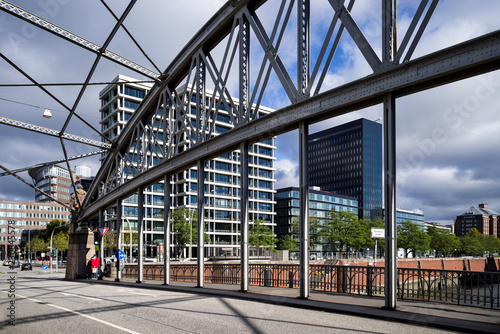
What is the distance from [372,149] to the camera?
149 m

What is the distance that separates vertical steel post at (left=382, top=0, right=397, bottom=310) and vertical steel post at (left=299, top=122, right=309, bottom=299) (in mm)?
3274

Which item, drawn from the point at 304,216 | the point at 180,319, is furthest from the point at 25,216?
the point at 180,319

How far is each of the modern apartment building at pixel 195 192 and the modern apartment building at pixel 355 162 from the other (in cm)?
4780

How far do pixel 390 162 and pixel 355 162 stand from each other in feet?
467

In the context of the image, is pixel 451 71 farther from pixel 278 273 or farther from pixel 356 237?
pixel 356 237

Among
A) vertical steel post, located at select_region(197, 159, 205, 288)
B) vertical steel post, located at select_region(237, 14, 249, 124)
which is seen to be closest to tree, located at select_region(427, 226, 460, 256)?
vertical steel post, located at select_region(197, 159, 205, 288)

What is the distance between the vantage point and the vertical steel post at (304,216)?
→ 14.9 m

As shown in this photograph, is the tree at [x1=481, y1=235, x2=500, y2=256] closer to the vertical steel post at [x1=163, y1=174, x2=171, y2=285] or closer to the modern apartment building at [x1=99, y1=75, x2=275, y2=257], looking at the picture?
the modern apartment building at [x1=99, y1=75, x2=275, y2=257]

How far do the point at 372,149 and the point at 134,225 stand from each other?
8942 centimetres

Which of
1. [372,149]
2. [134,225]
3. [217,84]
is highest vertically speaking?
[372,149]

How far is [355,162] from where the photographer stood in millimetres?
150500

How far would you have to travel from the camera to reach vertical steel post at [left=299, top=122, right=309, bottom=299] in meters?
14.9

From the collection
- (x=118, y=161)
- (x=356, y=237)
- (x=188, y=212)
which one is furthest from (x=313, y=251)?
(x=118, y=161)

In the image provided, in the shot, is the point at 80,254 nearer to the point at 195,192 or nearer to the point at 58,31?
the point at 58,31
